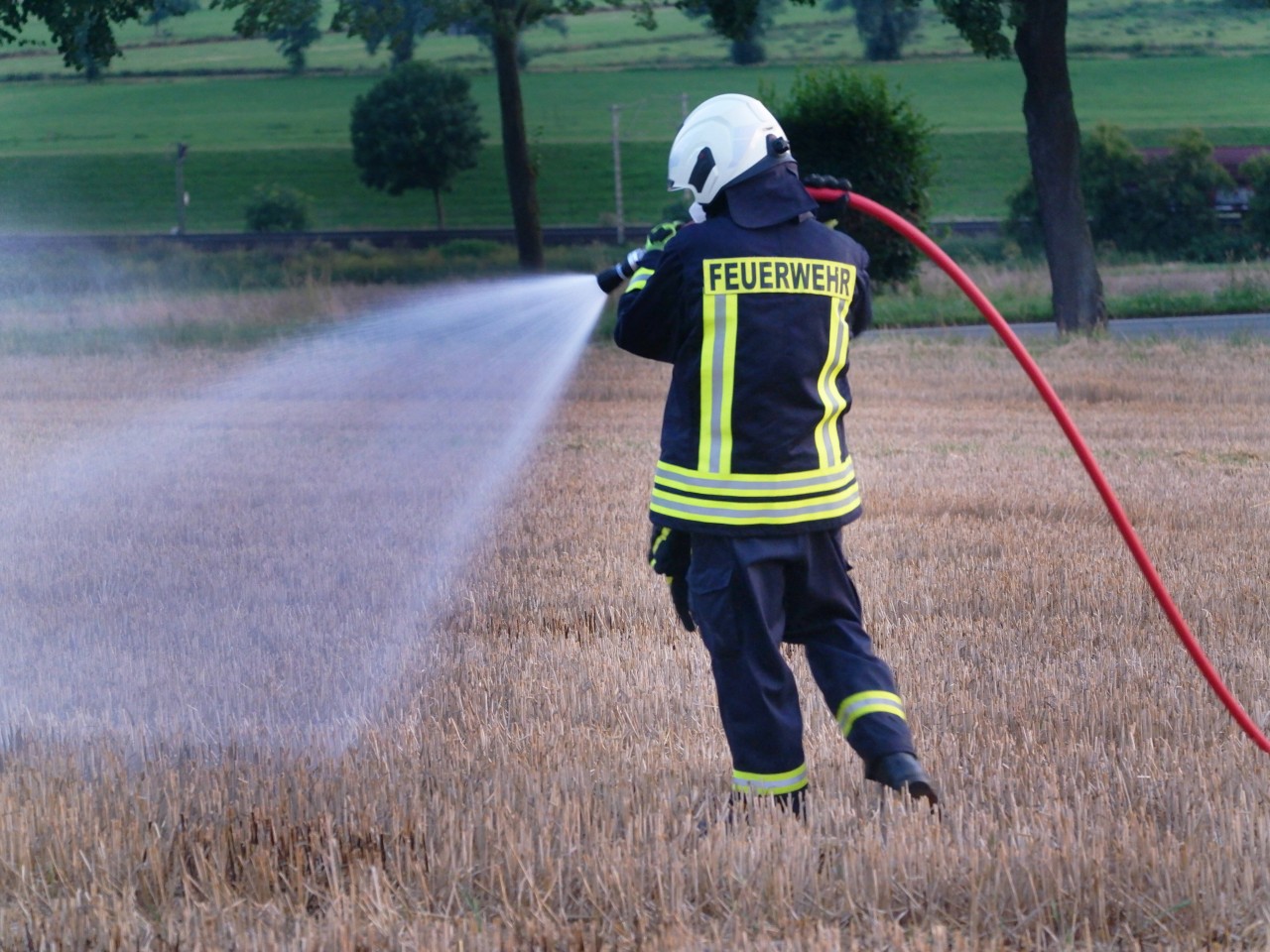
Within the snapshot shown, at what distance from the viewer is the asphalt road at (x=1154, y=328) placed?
19.5 metres

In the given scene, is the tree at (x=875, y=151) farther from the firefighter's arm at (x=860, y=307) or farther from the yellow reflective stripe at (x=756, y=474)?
the yellow reflective stripe at (x=756, y=474)

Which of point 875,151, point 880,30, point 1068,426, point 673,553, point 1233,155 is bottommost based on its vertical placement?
point 673,553

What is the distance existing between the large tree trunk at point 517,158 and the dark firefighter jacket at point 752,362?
922 inches

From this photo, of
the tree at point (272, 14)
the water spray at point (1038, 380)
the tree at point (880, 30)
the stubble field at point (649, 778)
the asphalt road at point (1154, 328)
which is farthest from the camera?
the tree at point (880, 30)

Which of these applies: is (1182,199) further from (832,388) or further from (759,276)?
(759,276)

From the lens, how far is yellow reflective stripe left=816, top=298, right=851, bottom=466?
3.89 m

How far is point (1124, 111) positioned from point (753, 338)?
212ft

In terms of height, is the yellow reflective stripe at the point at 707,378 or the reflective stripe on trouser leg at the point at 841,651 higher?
the yellow reflective stripe at the point at 707,378

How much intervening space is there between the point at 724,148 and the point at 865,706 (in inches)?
61.1

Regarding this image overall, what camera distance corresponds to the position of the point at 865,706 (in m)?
3.94

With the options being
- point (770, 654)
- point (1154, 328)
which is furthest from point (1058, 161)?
point (770, 654)

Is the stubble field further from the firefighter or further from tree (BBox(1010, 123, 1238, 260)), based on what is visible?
tree (BBox(1010, 123, 1238, 260))

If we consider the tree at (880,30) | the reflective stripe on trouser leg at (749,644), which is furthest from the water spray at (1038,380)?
the tree at (880,30)

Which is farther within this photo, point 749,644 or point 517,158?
point 517,158
